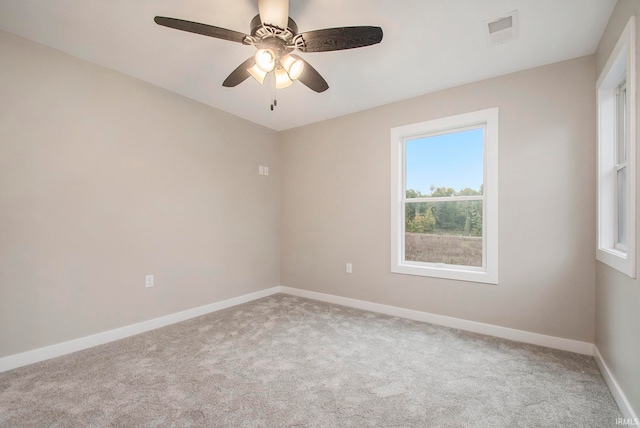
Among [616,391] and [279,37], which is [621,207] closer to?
[616,391]

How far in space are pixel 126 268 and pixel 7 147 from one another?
4.20 feet

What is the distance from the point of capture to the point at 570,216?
7.93 ft

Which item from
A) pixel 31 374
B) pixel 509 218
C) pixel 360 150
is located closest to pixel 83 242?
pixel 31 374

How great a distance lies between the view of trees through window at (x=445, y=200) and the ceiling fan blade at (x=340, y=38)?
1.81 meters

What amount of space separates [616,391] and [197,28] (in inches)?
132

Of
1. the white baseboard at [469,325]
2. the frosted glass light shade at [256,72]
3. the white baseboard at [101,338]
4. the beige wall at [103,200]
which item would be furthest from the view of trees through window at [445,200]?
the white baseboard at [101,338]

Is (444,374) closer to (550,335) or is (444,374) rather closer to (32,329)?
(550,335)

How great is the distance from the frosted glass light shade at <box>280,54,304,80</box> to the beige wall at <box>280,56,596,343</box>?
1.72m

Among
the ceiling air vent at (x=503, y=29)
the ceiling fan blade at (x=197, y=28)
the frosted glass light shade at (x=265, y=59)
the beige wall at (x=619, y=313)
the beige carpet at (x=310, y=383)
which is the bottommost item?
the beige carpet at (x=310, y=383)

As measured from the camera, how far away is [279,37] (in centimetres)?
182

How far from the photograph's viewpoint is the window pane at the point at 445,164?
2984mm

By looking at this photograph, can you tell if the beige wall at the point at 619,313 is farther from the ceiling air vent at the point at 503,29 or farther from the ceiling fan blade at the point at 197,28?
the ceiling fan blade at the point at 197,28

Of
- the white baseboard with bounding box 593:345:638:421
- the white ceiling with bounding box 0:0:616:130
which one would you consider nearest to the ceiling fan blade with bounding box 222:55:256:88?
the white ceiling with bounding box 0:0:616:130

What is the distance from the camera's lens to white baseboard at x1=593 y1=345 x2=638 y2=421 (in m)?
1.53
